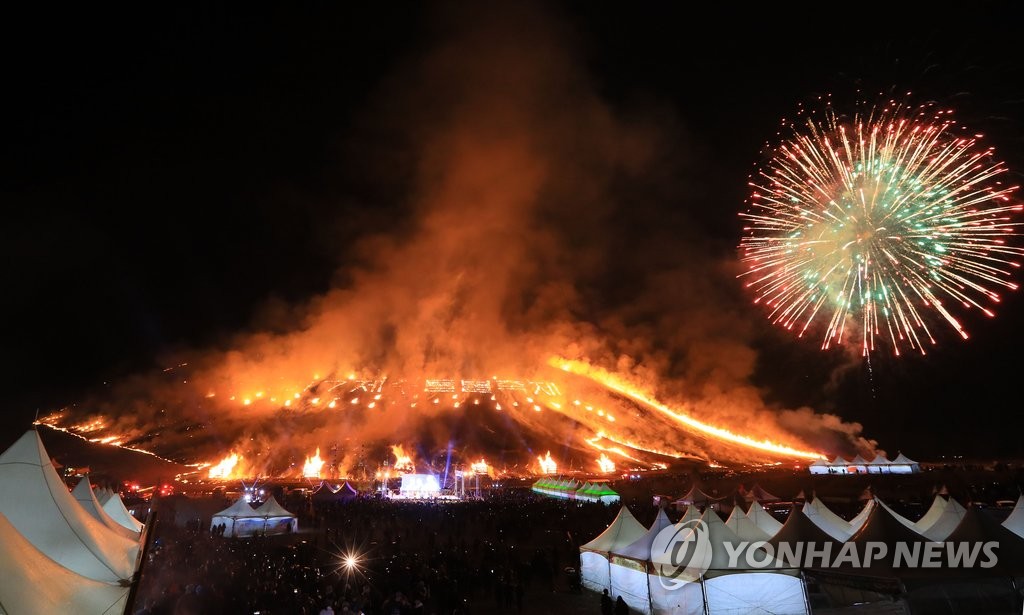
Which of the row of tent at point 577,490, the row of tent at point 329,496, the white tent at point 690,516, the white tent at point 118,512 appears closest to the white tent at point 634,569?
the white tent at point 690,516

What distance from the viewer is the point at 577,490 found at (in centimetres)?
3484

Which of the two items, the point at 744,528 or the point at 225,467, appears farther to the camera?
the point at 225,467

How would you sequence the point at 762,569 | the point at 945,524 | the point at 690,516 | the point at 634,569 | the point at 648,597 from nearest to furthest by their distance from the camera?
the point at 762,569 → the point at 648,597 → the point at 945,524 → the point at 634,569 → the point at 690,516

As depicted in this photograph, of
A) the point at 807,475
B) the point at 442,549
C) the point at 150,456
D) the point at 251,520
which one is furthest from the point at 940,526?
the point at 150,456

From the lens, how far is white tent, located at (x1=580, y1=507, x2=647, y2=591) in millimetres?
15430

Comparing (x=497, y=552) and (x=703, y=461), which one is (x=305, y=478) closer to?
(x=497, y=552)

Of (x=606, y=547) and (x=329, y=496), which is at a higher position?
(x=329, y=496)

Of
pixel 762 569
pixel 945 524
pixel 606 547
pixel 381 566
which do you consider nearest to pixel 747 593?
pixel 762 569

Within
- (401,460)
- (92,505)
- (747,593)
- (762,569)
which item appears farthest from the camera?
(401,460)

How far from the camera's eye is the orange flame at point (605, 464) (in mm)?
55078

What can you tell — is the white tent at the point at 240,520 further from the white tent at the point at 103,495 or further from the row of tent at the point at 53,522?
the row of tent at the point at 53,522

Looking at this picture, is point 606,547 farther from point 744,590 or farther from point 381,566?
point 381,566

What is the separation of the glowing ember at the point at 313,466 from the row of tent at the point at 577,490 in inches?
987

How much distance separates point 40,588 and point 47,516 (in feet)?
20.0
